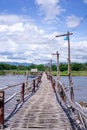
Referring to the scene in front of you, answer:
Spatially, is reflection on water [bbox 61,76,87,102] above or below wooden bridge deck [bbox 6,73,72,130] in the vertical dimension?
below

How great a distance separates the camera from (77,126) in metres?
10.3

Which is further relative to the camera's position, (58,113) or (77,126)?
(58,113)

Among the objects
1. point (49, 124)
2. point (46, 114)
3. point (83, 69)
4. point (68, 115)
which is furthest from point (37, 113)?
point (83, 69)

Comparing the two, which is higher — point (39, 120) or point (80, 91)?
point (39, 120)

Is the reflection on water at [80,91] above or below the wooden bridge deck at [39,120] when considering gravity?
below

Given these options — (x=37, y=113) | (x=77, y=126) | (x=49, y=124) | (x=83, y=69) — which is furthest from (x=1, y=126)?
(x=83, y=69)

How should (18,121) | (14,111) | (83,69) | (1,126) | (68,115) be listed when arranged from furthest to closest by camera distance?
(83,69)
(14,111)
(68,115)
(18,121)
(1,126)

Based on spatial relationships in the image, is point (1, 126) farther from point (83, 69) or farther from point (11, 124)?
point (83, 69)

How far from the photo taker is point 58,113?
13383 millimetres

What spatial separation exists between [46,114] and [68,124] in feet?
7.67

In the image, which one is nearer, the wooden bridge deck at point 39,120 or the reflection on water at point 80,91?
the wooden bridge deck at point 39,120

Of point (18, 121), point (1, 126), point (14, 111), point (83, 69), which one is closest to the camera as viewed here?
point (1, 126)

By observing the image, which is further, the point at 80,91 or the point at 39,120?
the point at 80,91

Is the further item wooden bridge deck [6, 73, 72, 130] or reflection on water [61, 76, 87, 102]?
reflection on water [61, 76, 87, 102]
